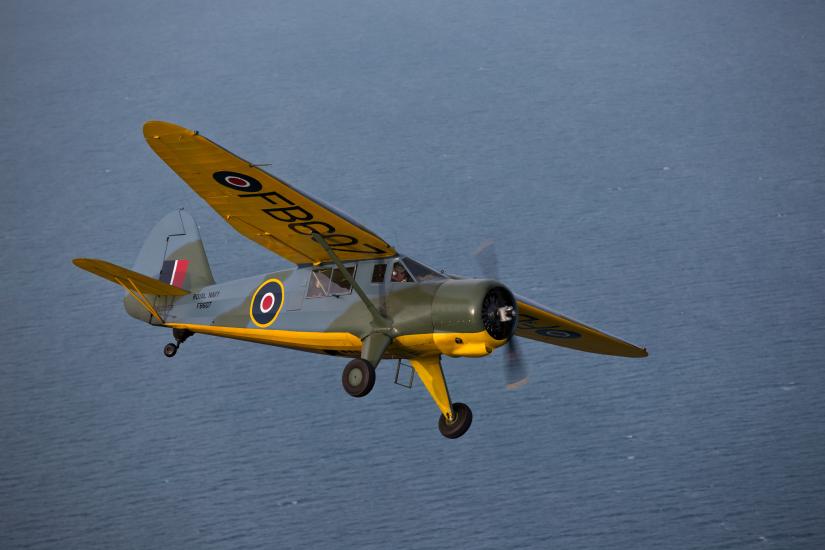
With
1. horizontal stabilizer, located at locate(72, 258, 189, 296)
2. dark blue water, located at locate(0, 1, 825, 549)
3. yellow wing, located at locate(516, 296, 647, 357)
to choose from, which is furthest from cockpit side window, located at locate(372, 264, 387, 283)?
dark blue water, located at locate(0, 1, 825, 549)

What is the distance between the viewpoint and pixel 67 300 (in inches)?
640

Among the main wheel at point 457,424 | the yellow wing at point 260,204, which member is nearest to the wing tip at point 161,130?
the yellow wing at point 260,204

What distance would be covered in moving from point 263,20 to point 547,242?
265 inches

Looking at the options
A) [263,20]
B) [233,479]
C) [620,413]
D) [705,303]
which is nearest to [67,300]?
[233,479]

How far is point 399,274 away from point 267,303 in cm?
158

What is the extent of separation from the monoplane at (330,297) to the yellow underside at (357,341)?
1 centimetres

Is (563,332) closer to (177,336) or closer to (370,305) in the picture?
(370,305)

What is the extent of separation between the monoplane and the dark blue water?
269 centimetres

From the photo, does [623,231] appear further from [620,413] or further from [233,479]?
[233,479]

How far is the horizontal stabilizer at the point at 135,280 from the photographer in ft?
38.5

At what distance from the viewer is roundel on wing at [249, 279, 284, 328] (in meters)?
11.5

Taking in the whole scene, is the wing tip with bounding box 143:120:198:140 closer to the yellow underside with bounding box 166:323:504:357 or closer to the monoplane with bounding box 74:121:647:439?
the monoplane with bounding box 74:121:647:439

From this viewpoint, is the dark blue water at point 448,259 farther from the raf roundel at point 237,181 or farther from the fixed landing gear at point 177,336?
the raf roundel at point 237,181

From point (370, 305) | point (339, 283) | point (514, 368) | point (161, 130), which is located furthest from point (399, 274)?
point (161, 130)
